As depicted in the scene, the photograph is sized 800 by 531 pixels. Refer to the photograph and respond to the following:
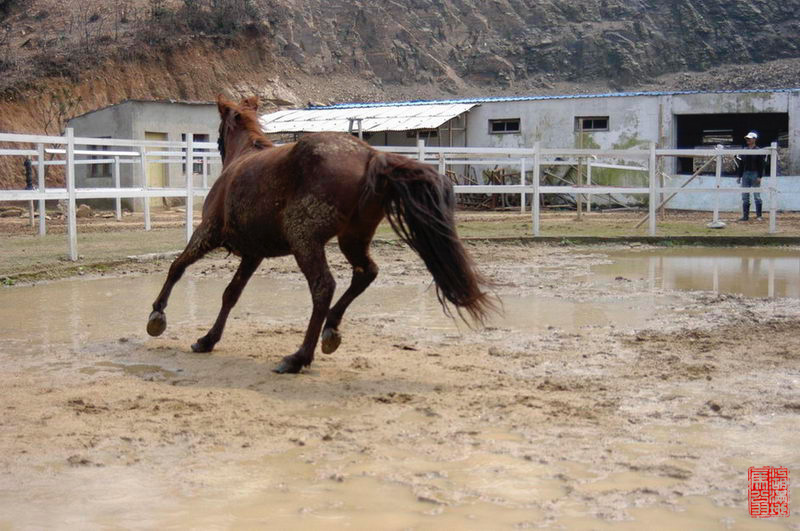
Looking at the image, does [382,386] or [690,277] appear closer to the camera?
[382,386]

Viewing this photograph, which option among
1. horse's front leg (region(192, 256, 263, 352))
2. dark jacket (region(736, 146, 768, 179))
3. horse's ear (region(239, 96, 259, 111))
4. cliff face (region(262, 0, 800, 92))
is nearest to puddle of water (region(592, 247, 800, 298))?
horse's ear (region(239, 96, 259, 111))

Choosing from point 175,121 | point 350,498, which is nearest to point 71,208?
point 350,498

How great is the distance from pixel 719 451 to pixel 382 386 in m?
1.97

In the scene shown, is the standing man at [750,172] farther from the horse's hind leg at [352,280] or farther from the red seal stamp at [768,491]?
the red seal stamp at [768,491]

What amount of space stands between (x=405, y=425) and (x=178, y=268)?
271 centimetres

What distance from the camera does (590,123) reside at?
2888 cm

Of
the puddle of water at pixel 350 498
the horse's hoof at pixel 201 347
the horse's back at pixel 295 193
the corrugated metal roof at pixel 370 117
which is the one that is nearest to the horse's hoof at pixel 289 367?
the horse's back at pixel 295 193

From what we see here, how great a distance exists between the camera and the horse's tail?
5.29m

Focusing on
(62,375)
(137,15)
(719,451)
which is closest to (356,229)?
(62,375)

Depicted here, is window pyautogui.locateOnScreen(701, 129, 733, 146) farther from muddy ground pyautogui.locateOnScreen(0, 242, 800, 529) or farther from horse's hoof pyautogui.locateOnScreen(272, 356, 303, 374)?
horse's hoof pyautogui.locateOnScreen(272, 356, 303, 374)

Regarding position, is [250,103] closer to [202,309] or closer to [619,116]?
[202,309]

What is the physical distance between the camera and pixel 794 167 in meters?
25.3

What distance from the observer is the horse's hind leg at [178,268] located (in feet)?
20.4

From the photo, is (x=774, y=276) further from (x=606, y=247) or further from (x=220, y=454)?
(x=220, y=454)
